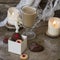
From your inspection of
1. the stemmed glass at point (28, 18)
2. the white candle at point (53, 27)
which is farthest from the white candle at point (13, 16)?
the white candle at point (53, 27)

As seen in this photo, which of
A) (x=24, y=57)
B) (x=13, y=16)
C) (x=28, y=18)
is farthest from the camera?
(x=13, y=16)

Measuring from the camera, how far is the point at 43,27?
1401 mm

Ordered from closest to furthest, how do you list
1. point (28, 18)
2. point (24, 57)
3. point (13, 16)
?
1. point (24, 57)
2. point (28, 18)
3. point (13, 16)

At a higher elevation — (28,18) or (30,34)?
(28,18)

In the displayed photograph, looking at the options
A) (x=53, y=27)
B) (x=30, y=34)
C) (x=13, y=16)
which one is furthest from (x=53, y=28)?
(x=13, y=16)

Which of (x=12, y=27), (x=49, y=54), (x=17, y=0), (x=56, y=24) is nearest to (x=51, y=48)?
(x=49, y=54)

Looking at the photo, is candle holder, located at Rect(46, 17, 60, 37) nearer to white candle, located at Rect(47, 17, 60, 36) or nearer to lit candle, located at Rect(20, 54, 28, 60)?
white candle, located at Rect(47, 17, 60, 36)

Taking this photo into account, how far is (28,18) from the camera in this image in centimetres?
123

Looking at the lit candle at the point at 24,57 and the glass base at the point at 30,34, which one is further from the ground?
the glass base at the point at 30,34

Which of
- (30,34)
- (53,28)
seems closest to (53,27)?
(53,28)

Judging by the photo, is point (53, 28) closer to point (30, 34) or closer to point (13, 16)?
point (30, 34)

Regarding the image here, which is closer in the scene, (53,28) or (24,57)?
(24,57)

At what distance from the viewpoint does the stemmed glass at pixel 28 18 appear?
1.23 meters

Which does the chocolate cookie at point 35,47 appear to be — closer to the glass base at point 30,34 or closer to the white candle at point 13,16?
the glass base at point 30,34
